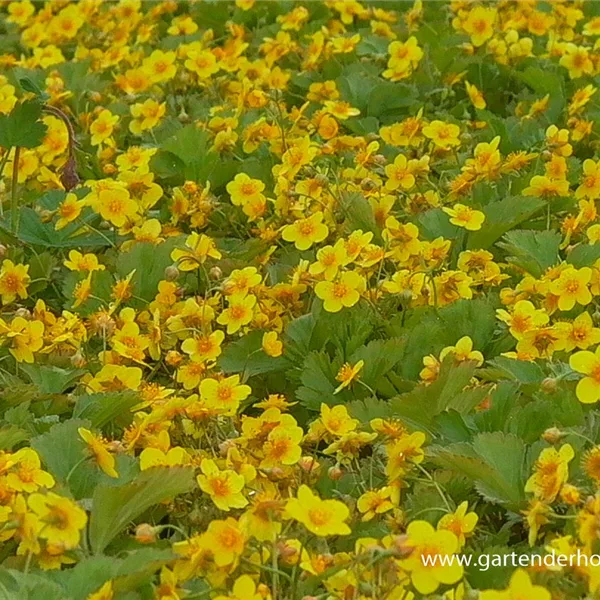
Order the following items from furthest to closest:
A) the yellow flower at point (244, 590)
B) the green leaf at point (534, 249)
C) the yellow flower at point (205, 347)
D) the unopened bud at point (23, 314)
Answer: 1. the green leaf at point (534, 249)
2. the unopened bud at point (23, 314)
3. the yellow flower at point (205, 347)
4. the yellow flower at point (244, 590)

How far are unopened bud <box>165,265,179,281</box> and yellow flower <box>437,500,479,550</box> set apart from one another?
948mm

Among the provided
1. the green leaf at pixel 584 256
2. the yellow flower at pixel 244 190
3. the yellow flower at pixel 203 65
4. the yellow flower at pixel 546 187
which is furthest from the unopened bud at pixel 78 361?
the yellow flower at pixel 203 65

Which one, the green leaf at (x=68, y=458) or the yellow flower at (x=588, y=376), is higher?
the yellow flower at (x=588, y=376)

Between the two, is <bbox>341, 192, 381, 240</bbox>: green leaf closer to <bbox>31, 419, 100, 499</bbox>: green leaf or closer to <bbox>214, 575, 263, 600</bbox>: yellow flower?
<bbox>31, 419, 100, 499</bbox>: green leaf

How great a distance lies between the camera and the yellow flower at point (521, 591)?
4.68 feet

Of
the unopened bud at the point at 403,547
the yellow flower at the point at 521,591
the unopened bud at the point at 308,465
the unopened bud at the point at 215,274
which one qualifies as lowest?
the unopened bud at the point at 308,465

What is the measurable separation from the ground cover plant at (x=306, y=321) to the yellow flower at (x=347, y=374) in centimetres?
3

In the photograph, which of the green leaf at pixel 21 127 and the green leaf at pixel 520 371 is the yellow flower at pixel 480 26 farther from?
the green leaf at pixel 520 371

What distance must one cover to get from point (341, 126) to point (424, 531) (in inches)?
78.2

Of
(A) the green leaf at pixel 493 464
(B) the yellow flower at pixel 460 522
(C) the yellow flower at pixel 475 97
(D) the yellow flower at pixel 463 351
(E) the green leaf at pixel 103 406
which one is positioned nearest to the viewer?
(B) the yellow flower at pixel 460 522

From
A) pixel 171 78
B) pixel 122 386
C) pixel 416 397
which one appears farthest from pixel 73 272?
pixel 171 78

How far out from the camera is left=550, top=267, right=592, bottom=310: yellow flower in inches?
88.6

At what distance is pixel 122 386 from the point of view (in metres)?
2.17

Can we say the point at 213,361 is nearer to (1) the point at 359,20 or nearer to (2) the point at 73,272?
(2) the point at 73,272
